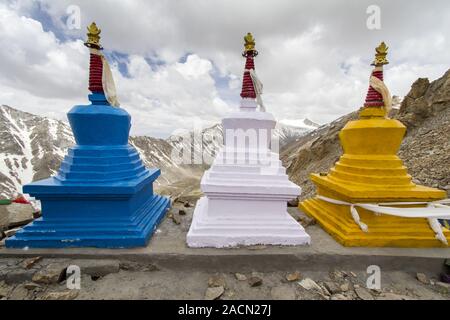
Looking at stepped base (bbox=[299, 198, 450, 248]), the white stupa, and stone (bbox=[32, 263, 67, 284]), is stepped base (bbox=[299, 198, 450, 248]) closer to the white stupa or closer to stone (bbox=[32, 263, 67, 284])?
the white stupa

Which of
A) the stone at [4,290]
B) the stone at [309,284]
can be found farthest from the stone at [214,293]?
the stone at [4,290]

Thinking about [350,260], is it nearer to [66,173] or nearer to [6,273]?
[66,173]

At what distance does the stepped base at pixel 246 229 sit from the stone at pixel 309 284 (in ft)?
2.08

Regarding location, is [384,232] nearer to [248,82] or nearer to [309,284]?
[309,284]

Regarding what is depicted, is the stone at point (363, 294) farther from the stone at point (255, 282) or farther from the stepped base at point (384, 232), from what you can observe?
the stone at point (255, 282)

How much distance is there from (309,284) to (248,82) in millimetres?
3667

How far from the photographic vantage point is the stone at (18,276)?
11.1 ft

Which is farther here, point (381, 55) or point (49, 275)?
point (381, 55)

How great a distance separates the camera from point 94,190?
3816 mm

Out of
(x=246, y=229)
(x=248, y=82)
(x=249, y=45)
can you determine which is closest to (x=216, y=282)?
(x=246, y=229)

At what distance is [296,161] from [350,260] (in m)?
21.6
